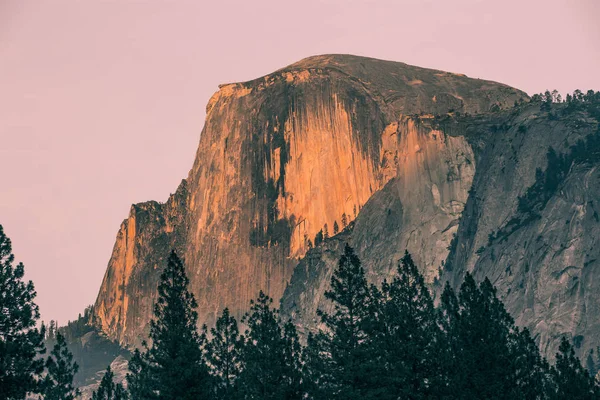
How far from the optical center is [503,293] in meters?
174

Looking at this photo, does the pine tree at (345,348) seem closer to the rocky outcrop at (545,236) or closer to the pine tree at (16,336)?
the pine tree at (16,336)

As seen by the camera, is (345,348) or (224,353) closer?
(345,348)

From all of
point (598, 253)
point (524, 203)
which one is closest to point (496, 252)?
point (524, 203)

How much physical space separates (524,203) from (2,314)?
137226mm

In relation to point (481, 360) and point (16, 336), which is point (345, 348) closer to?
point (481, 360)

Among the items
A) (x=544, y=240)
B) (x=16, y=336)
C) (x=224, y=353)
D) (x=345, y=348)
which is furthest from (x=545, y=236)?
(x=16, y=336)

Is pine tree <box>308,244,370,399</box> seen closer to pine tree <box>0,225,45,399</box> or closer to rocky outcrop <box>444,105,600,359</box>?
pine tree <box>0,225,45,399</box>

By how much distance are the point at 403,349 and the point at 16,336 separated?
3003 cm

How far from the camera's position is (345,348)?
8206 centimetres

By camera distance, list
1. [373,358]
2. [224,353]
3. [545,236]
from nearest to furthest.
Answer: [373,358] → [224,353] → [545,236]

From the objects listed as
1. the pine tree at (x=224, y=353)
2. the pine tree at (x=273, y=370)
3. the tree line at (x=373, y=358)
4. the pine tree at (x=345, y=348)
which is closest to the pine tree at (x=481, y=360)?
the tree line at (x=373, y=358)

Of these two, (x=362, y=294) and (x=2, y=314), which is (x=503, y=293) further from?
(x=2, y=314)

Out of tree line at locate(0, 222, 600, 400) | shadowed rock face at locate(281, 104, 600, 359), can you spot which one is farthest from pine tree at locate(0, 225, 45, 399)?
shadowed rock face at locate(281, 104, 600, 359)

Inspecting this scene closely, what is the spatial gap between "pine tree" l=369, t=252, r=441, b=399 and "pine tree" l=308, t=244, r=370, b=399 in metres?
1.12
